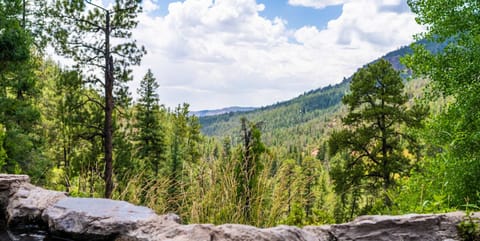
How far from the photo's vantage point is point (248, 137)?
229 inches

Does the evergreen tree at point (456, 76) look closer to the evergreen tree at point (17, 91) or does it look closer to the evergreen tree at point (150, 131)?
the evergreen tree at point (17, 91)

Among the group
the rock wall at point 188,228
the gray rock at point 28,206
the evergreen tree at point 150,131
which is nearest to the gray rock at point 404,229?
the rock wall at point 188,228

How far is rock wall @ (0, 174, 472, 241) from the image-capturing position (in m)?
2.22

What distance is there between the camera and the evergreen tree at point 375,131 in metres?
14.2

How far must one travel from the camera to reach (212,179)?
3367mm

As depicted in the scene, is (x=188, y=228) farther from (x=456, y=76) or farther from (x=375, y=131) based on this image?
(x=375, y=131)

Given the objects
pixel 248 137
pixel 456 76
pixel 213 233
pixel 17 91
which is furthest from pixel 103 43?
pixel 213 233

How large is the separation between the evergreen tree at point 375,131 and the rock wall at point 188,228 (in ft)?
39.9

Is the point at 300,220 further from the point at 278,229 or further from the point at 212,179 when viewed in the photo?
the point at 278,229

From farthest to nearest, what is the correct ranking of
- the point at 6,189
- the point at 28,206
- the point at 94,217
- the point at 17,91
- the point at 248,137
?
the point at 17,91 → the point at 248,137 → the point at 6,189 → the point at 28,206 → the point at 94,217

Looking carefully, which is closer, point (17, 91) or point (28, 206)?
point (28, 206)

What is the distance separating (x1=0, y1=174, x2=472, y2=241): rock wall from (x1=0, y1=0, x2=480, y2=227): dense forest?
46cm

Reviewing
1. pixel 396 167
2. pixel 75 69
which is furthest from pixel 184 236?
pixel 396 167

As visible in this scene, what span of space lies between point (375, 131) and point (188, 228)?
44.3 ft
